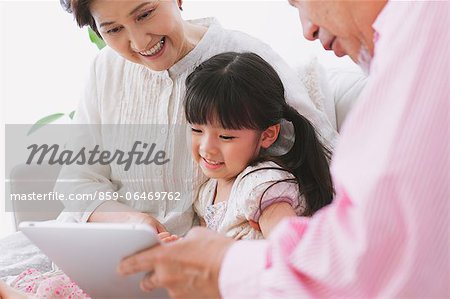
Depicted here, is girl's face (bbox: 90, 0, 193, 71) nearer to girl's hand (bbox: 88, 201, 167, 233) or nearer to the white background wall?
girl's hand (bbox: 88, 201, 167, 233)

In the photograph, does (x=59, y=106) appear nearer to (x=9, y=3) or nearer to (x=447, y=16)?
(x=9, y=3)

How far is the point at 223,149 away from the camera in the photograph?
5.86ft

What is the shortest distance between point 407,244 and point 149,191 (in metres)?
1.15

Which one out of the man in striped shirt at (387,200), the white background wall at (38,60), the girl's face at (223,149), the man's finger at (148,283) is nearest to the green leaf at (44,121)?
the white background wall at (38,60)

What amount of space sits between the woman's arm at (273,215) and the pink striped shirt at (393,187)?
620mm

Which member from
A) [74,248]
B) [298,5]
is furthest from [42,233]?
[298,5]

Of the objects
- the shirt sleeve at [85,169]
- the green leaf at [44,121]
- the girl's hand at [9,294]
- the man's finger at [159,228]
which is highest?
the shirt sleeve at [85,169]

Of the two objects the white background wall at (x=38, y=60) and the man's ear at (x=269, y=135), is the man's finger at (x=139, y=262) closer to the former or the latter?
the man's ear at (x=269, y=135)

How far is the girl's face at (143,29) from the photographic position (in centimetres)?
179

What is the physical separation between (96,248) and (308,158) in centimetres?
79

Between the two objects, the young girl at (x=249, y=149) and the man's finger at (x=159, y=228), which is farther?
the man's finger at (x=159, y=228)

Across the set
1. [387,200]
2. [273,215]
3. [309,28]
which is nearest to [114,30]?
[273,215]

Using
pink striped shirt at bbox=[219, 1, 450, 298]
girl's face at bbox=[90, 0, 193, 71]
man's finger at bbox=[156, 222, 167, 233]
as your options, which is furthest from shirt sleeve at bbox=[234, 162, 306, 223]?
pink striped shirt at bbox=[219, 1, 450, 298]

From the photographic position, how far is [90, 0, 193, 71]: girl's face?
5.87 ft
